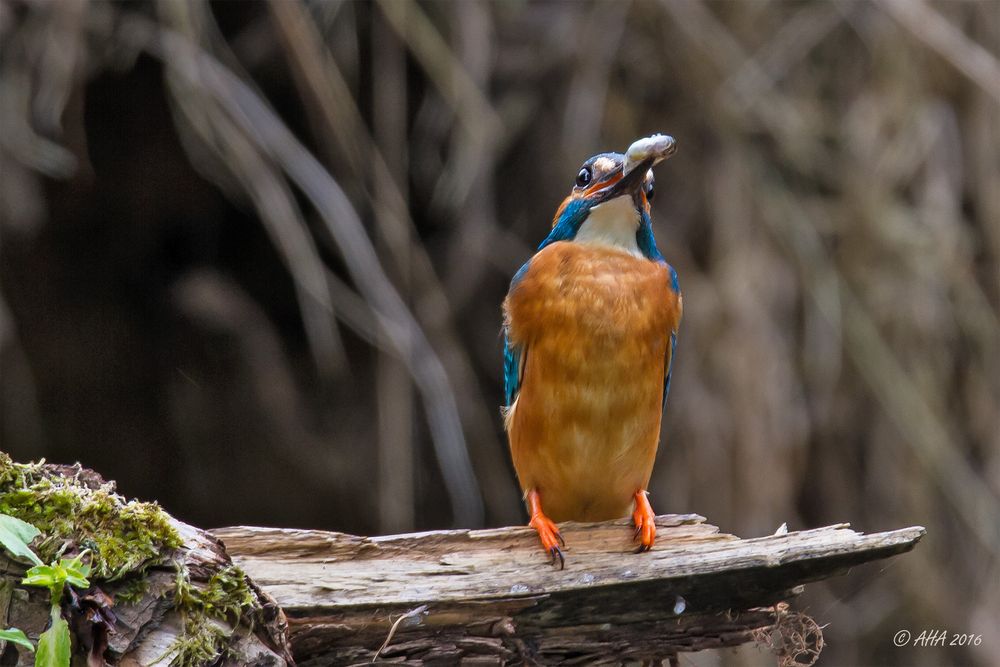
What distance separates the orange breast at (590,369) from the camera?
245 cm

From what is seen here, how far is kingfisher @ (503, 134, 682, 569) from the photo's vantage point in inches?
96.3

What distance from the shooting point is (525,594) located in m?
1.96

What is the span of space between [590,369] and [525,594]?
2.07 ft

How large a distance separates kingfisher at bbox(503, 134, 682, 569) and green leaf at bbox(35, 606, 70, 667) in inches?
44.3

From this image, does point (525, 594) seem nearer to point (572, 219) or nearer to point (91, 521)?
point (91, 521)

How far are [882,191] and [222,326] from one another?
233 centimetres

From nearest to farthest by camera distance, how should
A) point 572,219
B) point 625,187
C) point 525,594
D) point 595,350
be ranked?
point 525,594
point 595,350
point 625,187
point 572,219

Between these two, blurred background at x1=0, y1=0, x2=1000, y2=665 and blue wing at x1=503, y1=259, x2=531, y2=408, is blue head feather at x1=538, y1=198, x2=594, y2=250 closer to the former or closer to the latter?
blue wing at x1=503, y1=259, x2=531, y2=408

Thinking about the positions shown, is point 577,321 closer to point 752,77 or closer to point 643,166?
point 643,166

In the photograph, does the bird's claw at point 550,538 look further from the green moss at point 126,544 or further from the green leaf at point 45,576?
the green leaf at point 45,576

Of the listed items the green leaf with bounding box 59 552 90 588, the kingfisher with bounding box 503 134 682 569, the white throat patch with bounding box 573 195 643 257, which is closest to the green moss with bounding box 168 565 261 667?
the green leaf with bounding box 59 552 90 588

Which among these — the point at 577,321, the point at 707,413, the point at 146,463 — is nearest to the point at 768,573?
the point at 577,321

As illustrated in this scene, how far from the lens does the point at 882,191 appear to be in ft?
11.9

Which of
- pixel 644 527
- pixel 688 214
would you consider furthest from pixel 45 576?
pixel 688 214
